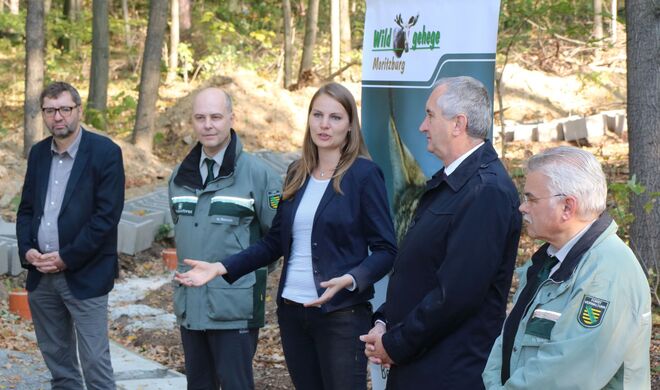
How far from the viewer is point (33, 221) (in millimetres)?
5332

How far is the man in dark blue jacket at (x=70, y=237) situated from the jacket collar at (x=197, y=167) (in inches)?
28.9

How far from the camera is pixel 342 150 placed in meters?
4.36

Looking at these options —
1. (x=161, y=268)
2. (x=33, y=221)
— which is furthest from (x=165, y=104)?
(x=33, y=221)

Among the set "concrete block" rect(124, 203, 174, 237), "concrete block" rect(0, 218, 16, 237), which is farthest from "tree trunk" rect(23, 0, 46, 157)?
"concrete block" rect(0, 218, 16, 237)

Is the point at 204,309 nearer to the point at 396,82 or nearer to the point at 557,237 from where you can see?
the point at 396,82

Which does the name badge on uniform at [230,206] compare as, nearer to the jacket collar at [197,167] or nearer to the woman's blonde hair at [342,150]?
the jacket collar at [197,167]

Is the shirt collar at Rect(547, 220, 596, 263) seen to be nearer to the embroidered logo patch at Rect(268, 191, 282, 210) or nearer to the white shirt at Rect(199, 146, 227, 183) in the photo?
the embroidered logo patch at Rect(268, 191, 282, 210)

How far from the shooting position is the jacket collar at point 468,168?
10.9ft

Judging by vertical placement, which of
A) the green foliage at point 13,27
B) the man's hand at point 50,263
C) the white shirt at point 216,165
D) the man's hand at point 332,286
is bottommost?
the man's hand at point 50,263

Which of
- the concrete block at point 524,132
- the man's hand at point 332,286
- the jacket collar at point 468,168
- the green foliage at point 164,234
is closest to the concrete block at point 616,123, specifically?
the concrete block at point 524,132

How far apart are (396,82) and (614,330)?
2794mm

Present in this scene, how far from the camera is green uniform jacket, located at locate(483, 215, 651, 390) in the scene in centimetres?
261

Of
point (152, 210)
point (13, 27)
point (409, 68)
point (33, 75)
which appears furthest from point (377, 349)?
point (13, 27)

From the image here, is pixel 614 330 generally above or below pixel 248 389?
above
